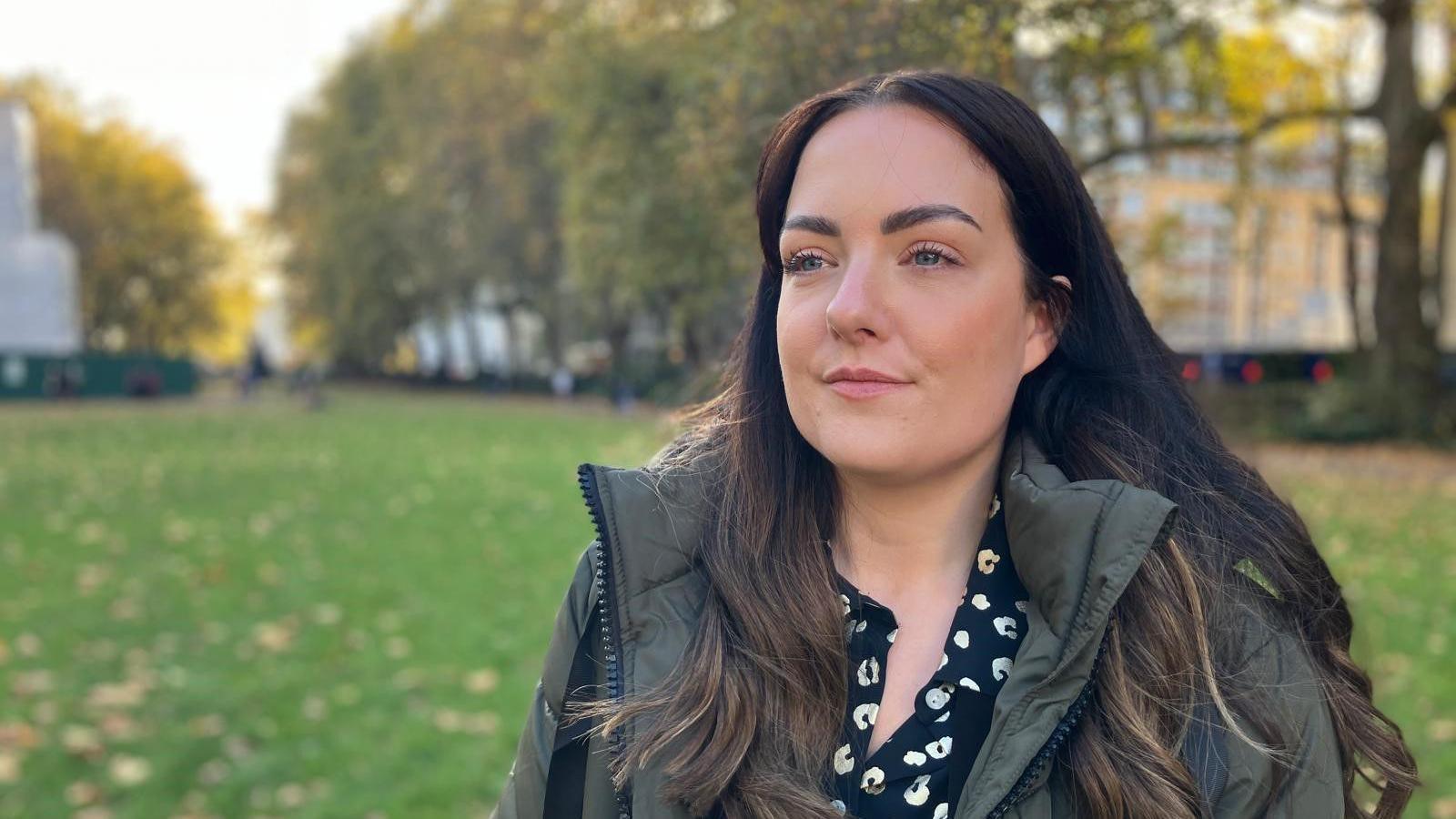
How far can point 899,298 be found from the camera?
1886 mm

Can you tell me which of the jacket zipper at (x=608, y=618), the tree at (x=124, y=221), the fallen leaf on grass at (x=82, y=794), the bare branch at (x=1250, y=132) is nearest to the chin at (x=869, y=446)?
the jacket zipper at (x=608, y=618)

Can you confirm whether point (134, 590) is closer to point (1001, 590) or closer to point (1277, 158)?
point (1001, 590)

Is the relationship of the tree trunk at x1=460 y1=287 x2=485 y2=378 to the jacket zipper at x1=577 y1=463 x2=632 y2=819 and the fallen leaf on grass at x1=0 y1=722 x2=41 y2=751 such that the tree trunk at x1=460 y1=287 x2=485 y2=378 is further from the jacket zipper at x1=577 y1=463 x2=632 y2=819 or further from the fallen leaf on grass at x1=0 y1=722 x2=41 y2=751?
the jacket zipper at x1=577 y1=463 x2=632 y2=819

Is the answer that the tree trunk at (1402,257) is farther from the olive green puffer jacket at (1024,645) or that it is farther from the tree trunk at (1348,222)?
the olive green puffer jacket at (1024,645)

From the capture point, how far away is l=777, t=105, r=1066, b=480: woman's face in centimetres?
188

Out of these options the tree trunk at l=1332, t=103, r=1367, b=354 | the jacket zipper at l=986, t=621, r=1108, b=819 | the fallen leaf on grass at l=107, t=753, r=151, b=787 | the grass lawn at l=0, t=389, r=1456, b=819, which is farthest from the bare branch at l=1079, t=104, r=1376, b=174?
the jacket zipper at l=986, t=621, r=1108, b=819

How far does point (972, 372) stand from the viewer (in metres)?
1.92

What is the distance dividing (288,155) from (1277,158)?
2019 inches

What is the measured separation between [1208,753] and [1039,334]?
0.70 m

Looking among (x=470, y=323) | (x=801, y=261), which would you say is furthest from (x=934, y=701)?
(x=470, y=323)

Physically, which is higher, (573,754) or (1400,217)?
(1400,217)

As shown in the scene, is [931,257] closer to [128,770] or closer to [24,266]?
[128,770]

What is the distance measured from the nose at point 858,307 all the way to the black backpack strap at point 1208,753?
0.72 metres

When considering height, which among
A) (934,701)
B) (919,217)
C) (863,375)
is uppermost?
(919,217)
